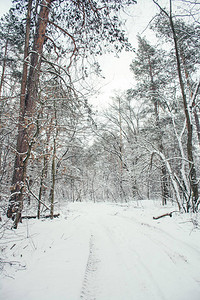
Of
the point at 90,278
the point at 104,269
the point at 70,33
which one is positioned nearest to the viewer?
the point at 90,278

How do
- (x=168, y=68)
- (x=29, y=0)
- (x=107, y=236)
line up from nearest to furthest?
(x=107, y=236) → (x=29, y=0) → (x=168, y=68)

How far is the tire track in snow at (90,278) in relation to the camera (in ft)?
4.72

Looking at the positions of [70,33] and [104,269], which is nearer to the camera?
[104,269]

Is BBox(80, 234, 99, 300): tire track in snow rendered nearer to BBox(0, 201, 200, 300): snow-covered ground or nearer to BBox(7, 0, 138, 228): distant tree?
BBox(0, 201, 200, 300): snow-covered ground

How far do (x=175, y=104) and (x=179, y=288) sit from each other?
24.7 feet

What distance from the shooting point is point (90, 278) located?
172 centimetres

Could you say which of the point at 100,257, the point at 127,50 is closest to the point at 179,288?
the point at 100,257

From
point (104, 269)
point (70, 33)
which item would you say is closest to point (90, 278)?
point (104, 269)

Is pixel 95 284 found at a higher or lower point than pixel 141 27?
lower

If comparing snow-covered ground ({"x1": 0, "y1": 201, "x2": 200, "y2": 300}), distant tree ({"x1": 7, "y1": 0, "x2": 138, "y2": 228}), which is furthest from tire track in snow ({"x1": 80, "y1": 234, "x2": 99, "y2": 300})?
distant tree ({"x1": 7, "y1": 0, "x2": 138, "y2": 228})

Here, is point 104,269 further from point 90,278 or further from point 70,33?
point 70,33

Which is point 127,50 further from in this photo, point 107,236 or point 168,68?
point 107,236

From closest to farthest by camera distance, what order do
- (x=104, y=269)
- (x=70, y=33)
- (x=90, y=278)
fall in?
(x=90, y=278)
(x=104, y=269)
(x=70, y=33)

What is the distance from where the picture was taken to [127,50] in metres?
4.53
